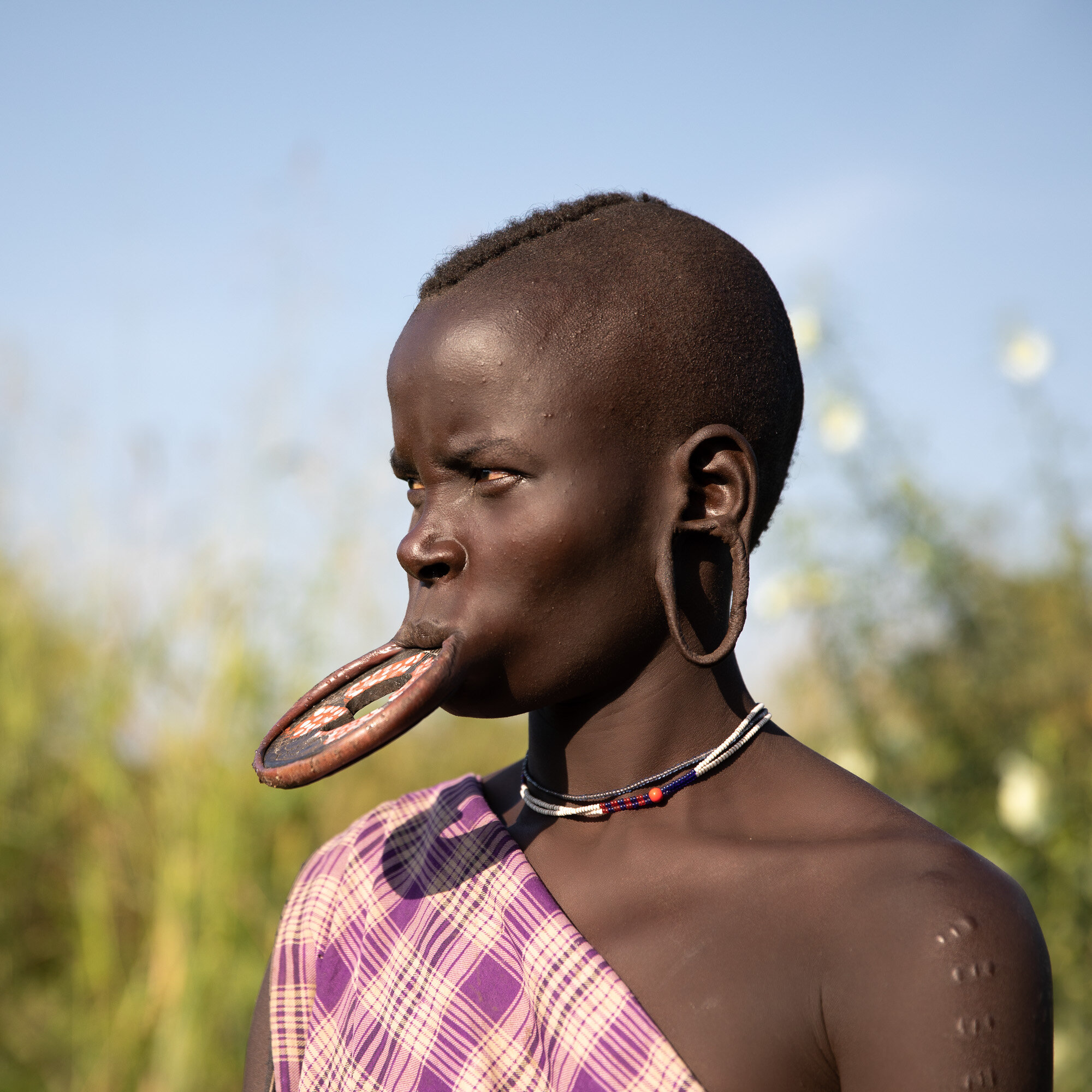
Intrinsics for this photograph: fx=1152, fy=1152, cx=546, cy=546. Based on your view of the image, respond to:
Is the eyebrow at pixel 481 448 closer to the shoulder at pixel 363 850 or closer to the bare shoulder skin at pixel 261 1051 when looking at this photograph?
the shoulder at pixel 363 850

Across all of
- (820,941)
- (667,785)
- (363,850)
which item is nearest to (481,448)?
(667,785)

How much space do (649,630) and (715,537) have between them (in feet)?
0.50

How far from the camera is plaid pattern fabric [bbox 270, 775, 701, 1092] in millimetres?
1379

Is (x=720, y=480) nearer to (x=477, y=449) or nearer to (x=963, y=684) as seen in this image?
(x=477, y=449)

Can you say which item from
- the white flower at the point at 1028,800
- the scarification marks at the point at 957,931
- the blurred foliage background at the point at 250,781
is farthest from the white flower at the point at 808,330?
the scarification marks at the point at 957,931

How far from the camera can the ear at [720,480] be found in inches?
59.0

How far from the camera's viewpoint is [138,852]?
3.67 m

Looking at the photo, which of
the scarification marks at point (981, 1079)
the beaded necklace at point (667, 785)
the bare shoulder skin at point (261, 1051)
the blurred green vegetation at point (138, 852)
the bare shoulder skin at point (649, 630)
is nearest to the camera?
the scarification marks at point (981, 1079)

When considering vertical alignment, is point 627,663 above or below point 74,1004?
above

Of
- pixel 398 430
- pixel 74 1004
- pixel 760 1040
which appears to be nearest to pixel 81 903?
pixel 74 1004

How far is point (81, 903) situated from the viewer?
356 centimetres

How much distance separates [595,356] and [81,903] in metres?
2.91

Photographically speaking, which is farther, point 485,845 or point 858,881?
point 485,845

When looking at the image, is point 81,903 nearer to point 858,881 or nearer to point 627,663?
point 627,663
